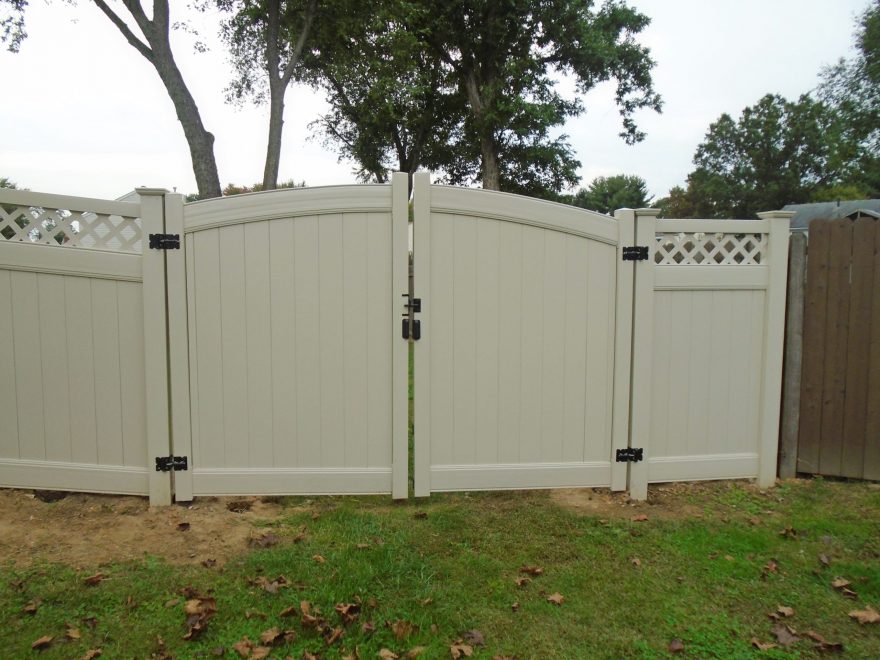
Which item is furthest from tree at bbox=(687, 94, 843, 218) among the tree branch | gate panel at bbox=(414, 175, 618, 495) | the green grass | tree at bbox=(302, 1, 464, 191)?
the green grass

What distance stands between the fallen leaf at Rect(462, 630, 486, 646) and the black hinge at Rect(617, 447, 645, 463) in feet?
6.14

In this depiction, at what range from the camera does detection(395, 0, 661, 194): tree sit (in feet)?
56.9

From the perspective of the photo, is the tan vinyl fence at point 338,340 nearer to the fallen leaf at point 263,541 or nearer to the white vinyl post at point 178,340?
the white vinyl post at point 178,340

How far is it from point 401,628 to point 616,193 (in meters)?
60.1

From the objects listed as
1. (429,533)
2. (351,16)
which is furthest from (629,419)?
(351,16)

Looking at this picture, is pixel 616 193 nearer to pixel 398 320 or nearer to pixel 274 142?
pixel 274 142

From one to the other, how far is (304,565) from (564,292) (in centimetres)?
225

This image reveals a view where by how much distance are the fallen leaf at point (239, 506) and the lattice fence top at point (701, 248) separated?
3095 mm

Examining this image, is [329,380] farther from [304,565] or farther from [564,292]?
[564,292]

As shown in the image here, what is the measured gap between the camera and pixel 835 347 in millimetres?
4234

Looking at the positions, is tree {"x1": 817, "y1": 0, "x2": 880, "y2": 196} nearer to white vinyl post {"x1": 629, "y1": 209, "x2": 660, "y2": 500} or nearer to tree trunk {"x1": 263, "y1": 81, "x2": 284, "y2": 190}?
tree trunk {"x1": 263, "y1": 81, "x2": 284, "y2": 190}

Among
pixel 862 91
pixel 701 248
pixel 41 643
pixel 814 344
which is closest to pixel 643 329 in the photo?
pixel 701 248

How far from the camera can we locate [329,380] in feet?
12.6

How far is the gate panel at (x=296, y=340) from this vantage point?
374cm
